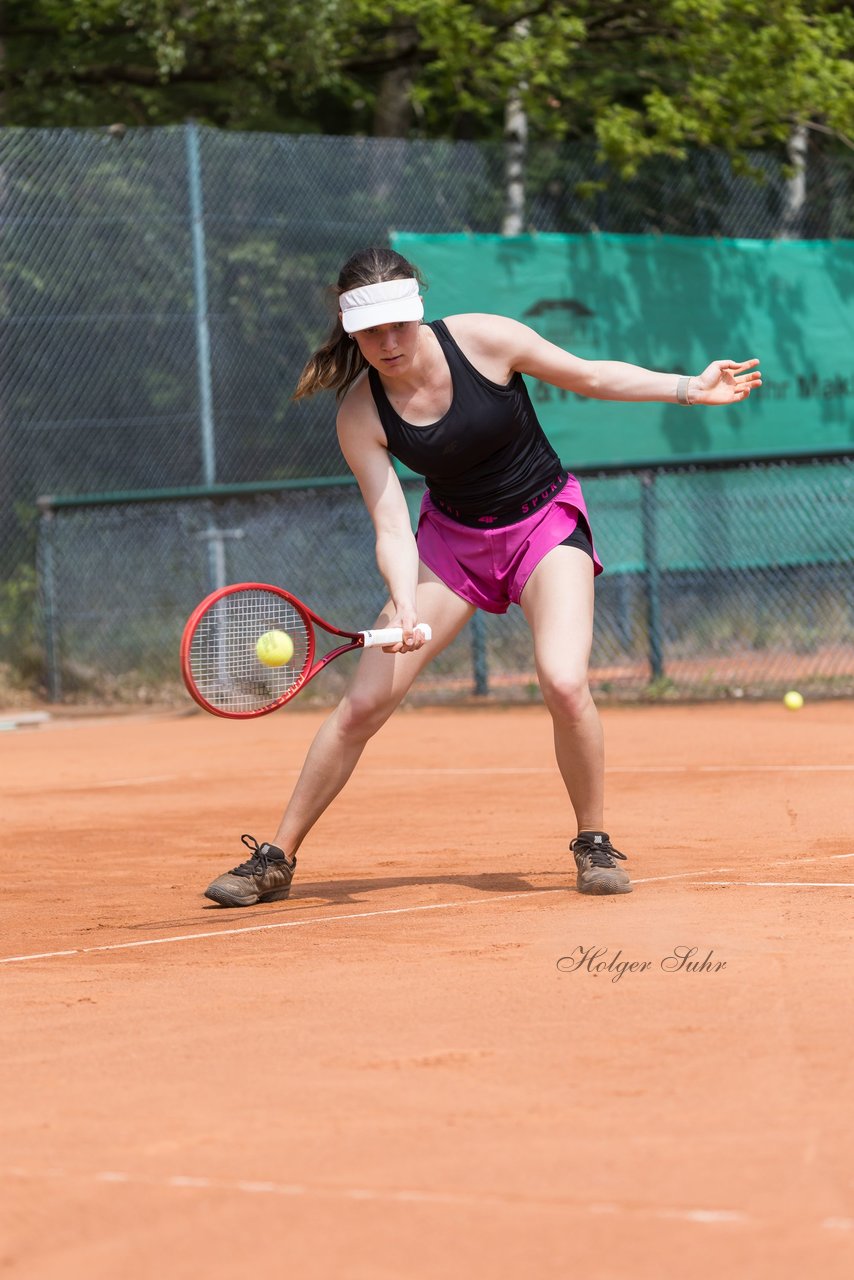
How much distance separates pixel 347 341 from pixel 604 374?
731 mm

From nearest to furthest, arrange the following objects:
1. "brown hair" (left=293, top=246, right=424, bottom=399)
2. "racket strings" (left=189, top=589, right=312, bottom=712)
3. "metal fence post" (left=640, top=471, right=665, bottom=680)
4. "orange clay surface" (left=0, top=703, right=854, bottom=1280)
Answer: "orange clay surface" (left=0, top=703, right=854, bottom=1280), "brown hair" (left=293, top=246, right=424, bottom=399), "racket strings" (left=189, top=589, right=312, bottom=712), "metal fence post" (left=640, top=471, right=665, bottom=680)

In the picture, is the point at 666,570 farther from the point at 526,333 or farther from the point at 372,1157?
the point at 372,1157

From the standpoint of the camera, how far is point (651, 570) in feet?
39.7

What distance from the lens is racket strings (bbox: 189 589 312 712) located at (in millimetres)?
5543

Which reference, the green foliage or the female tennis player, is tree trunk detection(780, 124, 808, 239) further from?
the female tennis player

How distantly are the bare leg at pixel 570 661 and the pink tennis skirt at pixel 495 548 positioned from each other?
5 centimetres

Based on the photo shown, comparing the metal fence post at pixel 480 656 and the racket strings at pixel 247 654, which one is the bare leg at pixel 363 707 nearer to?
the racket strings at pixel 247 654

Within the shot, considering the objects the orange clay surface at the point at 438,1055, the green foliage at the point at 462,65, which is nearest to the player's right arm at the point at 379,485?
the orange clay surface at the point at 438,1055

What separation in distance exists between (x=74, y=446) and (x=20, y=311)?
102 cm

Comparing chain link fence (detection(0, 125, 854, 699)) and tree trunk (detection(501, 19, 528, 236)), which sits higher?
tree trunk (detection(501, 19, 528, 236))

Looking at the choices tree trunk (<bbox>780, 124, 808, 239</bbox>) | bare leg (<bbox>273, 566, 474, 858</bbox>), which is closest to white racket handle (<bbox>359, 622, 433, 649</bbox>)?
bare leg (<bbox>273, 566, 474, 858</bbox>)

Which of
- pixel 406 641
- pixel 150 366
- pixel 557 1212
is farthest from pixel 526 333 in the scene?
pixel 150 366

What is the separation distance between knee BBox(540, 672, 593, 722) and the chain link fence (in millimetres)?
6784

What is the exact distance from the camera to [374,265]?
495 cm
